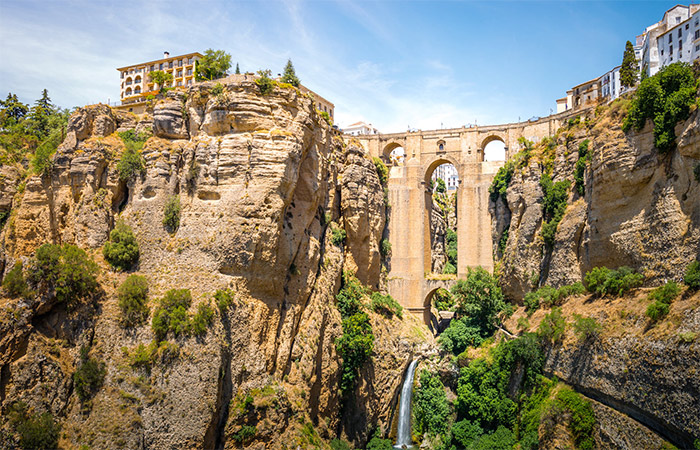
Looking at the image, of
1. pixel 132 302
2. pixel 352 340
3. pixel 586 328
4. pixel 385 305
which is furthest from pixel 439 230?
pixel 132 302

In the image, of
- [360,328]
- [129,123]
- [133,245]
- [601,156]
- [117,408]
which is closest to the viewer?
[117,408]

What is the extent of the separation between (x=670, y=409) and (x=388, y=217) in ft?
105

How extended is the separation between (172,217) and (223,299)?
6172 mm

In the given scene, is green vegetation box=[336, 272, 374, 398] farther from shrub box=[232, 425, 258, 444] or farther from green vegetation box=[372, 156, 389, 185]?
green vegetation box=[372, 156, 389, 185]

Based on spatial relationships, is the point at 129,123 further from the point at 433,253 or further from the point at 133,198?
the point at 433,253

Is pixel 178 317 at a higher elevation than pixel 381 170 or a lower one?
lower

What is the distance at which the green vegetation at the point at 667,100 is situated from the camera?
29.3m

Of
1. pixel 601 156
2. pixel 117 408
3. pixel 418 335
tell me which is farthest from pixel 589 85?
pixel 117 408

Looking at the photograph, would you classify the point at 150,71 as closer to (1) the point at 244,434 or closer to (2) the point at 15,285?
(2) the point at 15,285

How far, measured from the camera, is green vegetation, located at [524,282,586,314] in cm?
3600

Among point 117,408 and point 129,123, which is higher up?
point 129,123

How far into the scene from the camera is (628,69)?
42750mm

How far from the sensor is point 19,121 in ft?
148

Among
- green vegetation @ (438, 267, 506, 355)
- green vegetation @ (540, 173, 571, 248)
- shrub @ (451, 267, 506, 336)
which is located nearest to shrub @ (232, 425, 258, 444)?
green vegetation @ (438, 267, 506, 355)
